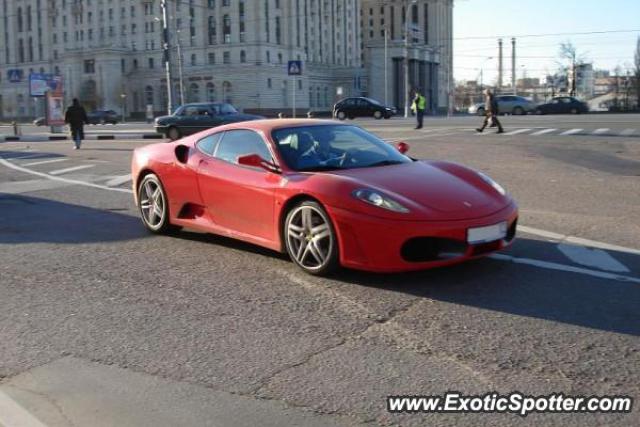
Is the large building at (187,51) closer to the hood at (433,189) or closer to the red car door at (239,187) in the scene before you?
the red car door at (239,187)

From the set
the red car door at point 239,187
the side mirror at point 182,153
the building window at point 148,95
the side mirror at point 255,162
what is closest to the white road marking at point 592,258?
the red car door at point 239,187

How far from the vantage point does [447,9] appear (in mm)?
144750

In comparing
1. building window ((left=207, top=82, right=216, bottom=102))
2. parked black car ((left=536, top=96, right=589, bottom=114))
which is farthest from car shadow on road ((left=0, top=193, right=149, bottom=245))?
building window ((left=207, top=82, right=216, bottom=102))

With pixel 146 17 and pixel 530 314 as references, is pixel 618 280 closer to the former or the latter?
pixel 530 314

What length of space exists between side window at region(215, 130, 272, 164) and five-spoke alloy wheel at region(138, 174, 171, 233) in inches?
40.0

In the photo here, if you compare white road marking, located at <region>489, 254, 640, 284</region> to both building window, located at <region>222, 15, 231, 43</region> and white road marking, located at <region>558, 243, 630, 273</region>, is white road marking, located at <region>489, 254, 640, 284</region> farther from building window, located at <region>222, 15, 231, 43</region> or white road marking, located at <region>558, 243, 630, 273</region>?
building window, located at <region>222, 15, 231, 43</region>

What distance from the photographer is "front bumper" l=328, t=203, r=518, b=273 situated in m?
5.16

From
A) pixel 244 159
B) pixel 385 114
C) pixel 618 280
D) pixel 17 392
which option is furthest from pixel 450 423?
pixel 385 114

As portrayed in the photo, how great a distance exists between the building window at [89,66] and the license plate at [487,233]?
4980 inches

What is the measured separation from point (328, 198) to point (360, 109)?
43.1 metres

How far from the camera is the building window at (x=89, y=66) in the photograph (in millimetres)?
122812

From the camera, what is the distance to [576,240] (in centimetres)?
679

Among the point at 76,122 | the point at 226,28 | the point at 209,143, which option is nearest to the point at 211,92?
the point at 226,28

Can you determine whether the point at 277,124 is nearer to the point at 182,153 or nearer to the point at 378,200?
the point at 182,153
